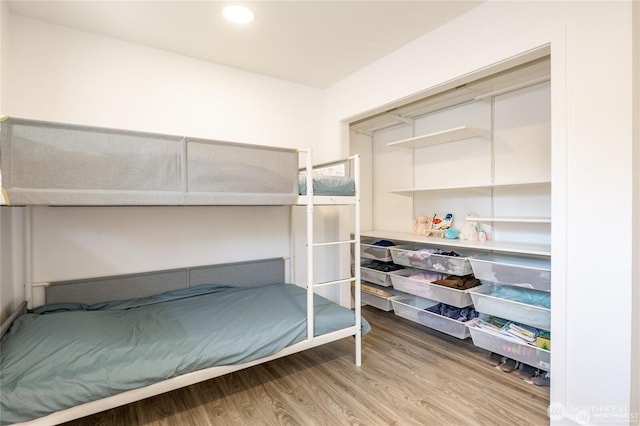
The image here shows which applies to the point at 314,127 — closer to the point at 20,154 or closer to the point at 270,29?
the point at 270,29

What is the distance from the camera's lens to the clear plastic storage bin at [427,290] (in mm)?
2621

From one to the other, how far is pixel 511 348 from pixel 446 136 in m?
1.82

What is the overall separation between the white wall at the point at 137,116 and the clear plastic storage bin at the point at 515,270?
1.81 m

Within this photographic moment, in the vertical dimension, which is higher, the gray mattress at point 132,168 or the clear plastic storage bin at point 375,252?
the gray mattress at point 132,168

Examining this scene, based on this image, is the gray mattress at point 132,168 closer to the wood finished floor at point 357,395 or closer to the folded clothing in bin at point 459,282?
the wood finished floor at point 357,395

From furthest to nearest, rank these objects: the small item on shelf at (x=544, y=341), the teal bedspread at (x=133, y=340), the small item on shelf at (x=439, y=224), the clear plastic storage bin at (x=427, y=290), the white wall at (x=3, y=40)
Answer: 1. the small item on shelf at (x=439, y=224)
2. the clear plastic storage bin at (x=427, y=290)
3. the small item on shelf at (x=544, y=341)
4. the white wall at (x=3, y=40)
5. the teal bedspread at (x=133, y=340)

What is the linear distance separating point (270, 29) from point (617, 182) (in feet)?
7.53

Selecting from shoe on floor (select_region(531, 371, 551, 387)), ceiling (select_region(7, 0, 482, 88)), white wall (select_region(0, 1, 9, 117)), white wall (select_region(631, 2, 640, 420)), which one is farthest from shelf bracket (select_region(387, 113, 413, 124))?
white wall (select_region(0, 1, 9, 117))

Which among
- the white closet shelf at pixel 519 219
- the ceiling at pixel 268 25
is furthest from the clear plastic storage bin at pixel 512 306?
the ceiling at pixel 268 25

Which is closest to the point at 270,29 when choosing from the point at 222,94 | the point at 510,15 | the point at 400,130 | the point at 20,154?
the point at 222,94

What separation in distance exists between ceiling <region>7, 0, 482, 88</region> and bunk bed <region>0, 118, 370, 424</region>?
97cm

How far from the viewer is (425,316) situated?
289 cm

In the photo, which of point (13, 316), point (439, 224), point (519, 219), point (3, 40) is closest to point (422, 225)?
point (439, 224)

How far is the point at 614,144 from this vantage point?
4.99ft
